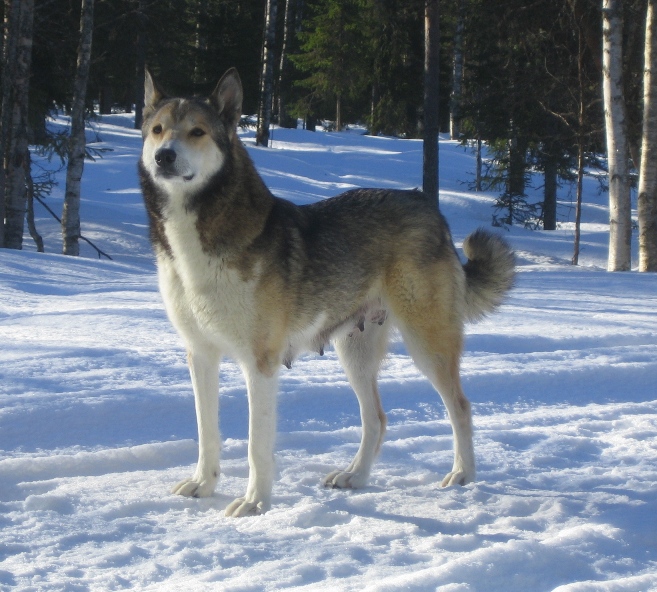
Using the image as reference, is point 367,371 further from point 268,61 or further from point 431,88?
point 268,61

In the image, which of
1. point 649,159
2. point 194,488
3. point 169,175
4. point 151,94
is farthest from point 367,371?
point 649,159

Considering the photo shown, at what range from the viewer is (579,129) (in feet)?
50.4

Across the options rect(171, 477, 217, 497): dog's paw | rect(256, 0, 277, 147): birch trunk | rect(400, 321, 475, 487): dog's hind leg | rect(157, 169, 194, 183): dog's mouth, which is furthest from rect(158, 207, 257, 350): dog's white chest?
rect(256, 0, 277, 147): birch trunk

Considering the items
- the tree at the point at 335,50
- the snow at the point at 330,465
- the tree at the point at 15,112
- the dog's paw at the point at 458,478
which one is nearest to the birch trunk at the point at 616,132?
the snow at the point at 330,465

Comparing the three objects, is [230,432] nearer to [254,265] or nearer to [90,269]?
[254,265]

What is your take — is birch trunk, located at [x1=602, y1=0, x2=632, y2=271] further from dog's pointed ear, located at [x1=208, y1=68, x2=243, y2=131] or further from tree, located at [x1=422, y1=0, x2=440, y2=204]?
dog's pointed ear, located at [x1=208, y1=68, x2=243, y2=131]

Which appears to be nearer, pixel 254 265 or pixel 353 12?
pixel 254 265

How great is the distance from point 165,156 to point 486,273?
74.9 inches

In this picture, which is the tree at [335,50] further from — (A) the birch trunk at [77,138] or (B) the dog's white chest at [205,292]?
(B) the dog's white chest at [205,292]

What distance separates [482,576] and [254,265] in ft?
5.18

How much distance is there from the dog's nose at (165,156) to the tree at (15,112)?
947 centimetres

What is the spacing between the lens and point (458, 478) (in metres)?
3.94

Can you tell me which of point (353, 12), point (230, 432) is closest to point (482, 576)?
point (230, 432)

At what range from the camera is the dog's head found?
3420 millimetres
